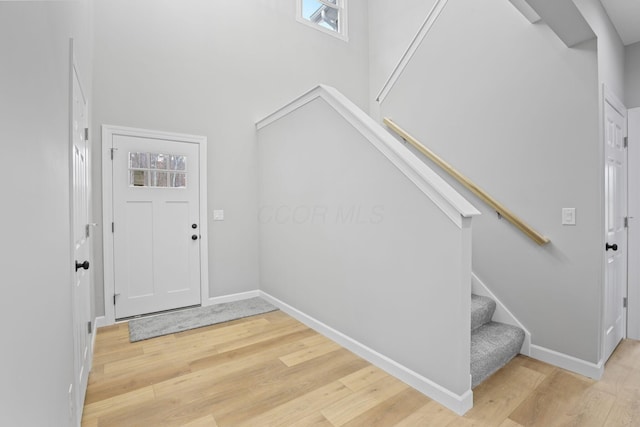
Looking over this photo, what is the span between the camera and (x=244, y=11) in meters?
4.02

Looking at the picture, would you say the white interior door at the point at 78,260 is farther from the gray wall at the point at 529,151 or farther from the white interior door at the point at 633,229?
the white interior door at the point at 633,229

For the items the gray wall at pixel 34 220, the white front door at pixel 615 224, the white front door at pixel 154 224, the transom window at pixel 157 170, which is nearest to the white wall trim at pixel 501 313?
the white front door at pixel 615 224

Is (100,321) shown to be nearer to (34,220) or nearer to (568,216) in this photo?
(34,220)

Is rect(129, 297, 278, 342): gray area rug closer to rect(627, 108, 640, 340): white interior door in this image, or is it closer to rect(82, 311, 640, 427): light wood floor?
rect(82, 311, 640, 427): light wood floor

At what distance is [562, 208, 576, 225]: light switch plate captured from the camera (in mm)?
2230

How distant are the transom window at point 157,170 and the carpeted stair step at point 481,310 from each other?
10.6ft

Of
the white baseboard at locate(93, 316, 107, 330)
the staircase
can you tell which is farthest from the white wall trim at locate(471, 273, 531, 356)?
the white baseboard at locate(93, 316, 107, 330)

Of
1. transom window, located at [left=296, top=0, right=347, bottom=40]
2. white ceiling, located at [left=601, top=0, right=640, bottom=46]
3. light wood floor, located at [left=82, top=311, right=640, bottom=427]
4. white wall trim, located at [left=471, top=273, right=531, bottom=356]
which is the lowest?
light wood floor, located at [left=82, top=311, right=640, bottom=427]

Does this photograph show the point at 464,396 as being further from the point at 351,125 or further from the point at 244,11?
the point at 244,11

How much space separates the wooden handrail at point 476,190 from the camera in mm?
2357

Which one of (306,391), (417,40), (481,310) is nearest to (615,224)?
(481,310)

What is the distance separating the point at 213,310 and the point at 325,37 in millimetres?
4269

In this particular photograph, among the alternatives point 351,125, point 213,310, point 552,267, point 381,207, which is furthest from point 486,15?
point 213,310

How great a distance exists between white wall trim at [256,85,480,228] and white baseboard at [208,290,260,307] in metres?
2.59
